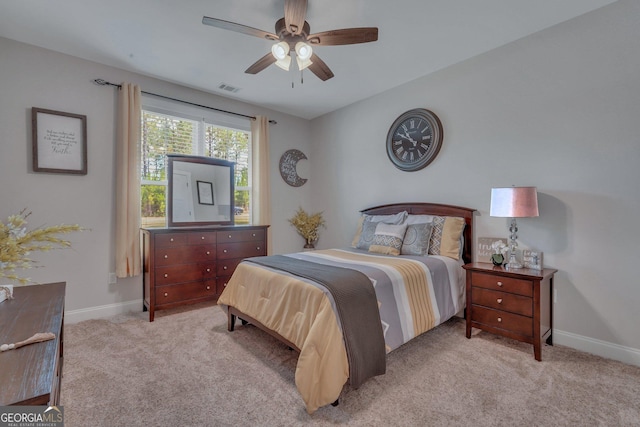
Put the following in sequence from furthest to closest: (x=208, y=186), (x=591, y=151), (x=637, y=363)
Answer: (x=208, y=186) → (x=591, y=151) → (x=637, y=363)

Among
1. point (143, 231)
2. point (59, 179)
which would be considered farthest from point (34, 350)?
point (59, 179)

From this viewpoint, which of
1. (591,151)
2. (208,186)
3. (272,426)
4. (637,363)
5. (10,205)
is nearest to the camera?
(272,426)

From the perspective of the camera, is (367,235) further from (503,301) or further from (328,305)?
(328,305)

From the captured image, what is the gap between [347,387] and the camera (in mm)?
1855

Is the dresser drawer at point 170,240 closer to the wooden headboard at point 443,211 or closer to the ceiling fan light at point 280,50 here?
the ceiling fan light at point 280,50

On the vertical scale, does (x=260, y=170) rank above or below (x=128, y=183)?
above

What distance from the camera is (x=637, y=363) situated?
2119 millimetres

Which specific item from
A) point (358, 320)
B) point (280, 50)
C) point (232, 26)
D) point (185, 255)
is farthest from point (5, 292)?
point (280, 50)

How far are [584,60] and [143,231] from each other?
4.40 metres

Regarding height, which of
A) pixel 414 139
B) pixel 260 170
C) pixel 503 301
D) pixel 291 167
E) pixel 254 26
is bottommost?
pixel 503 301

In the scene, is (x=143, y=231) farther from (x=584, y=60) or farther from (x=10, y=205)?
(x=584, y=60)

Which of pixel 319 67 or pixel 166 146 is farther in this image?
pixel 166 146

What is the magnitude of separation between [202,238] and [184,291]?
596mm

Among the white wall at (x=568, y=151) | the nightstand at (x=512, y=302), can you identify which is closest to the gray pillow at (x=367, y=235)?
the white wall at (x=568, y=151)
